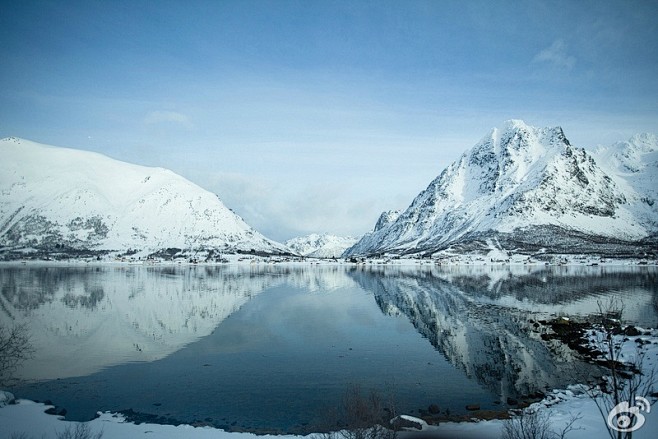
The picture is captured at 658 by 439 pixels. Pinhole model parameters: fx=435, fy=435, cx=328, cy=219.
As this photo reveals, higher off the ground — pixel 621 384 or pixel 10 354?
pixel 10 354

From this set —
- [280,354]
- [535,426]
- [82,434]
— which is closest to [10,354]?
[82,434]

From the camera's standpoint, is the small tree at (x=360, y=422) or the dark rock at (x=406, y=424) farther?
the dark rock at (x=406, y=424)

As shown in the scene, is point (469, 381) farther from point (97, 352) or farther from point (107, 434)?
point (97, 352)

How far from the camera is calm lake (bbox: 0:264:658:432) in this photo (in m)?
30.0

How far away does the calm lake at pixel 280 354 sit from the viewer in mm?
29984

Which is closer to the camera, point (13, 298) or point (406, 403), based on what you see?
point (406, 403)

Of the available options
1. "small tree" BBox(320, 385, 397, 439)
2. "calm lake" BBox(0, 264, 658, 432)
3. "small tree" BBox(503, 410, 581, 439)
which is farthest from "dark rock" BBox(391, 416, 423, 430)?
"small tree" BBox(503, 410, 581, 439)

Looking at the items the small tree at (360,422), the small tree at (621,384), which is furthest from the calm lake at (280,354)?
the small tree at (621,384)

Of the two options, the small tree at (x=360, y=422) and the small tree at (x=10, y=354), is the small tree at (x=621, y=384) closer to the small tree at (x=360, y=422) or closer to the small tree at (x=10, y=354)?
the small tree at (x=360, y=422)

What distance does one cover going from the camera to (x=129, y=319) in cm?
6159

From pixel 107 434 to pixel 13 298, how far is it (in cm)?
7225

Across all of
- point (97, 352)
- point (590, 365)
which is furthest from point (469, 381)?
point (97, 352)

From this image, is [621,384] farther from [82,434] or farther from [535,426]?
[82,434]

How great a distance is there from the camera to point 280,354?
43344 millimetres
